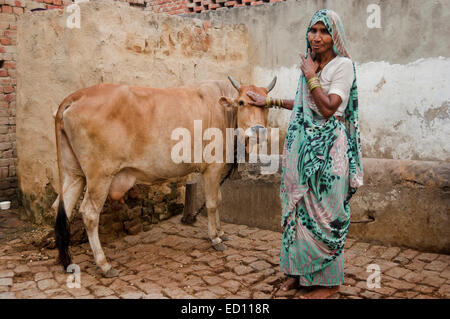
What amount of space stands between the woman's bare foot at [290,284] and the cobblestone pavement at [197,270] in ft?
0.15

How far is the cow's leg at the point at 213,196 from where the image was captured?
4.31 meters

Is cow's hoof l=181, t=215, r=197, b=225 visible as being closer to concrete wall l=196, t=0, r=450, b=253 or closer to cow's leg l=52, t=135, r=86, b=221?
concrete wall l=196, t=0, r=450, b=253

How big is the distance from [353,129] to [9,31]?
5.58 metres

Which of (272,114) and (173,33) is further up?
(173,33)

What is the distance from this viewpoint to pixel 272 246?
4473mm

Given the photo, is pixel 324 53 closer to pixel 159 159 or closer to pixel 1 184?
pixel 159 159

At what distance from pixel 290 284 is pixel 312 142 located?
4.20 feet

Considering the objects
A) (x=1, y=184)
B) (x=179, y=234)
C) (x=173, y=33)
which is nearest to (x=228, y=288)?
(x=179, y=234)

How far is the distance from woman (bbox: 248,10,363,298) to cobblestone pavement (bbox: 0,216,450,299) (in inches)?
16.8

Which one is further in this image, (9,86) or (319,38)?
(9,86)

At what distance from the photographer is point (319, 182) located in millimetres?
3031
